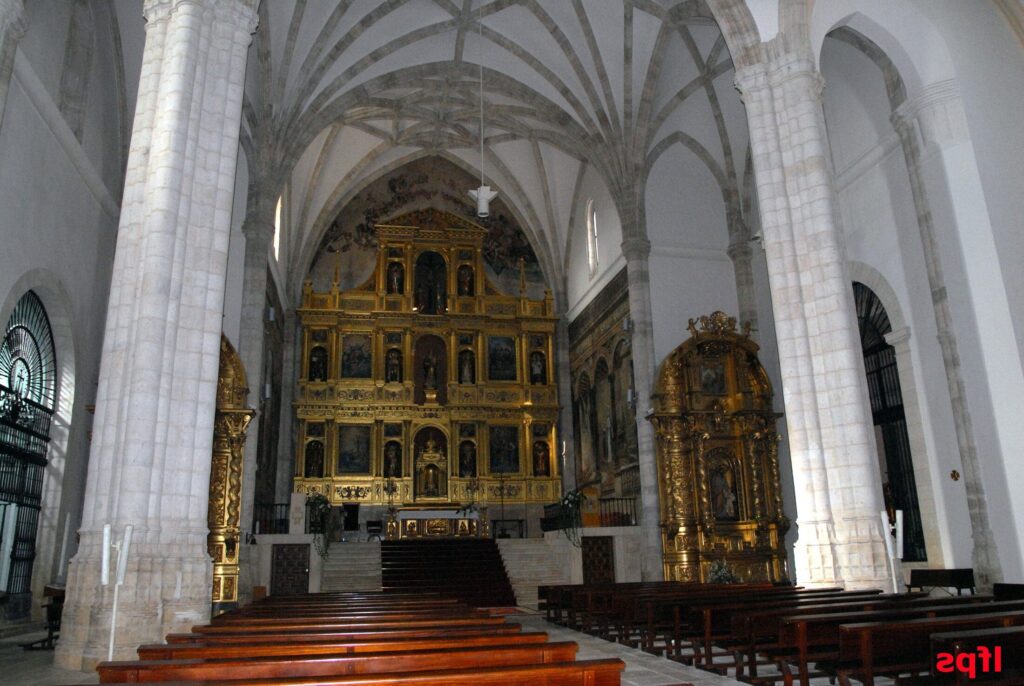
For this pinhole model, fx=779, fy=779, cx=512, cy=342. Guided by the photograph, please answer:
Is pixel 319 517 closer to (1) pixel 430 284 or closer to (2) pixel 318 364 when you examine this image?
(2) pixel 318 364

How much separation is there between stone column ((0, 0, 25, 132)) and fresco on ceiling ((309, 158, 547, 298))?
15655mm

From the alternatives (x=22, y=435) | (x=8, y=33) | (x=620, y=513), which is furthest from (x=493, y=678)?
(x=620, y=513)

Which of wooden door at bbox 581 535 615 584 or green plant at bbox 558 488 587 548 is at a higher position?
green plant at bbox 558 488 587 548

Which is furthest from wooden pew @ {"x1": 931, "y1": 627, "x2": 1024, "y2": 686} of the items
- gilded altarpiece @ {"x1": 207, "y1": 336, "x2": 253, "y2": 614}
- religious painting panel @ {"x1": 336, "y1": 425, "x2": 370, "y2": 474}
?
religious painting panel @ {"x1": 336, "y1": 425, "x2": 370, "y2": 474}

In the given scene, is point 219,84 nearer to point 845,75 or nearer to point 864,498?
point 864,498

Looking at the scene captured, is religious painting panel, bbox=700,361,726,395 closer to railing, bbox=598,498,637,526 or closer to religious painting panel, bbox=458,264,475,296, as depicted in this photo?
railing, bbox=598,498,637,526

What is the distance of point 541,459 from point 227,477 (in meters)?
12.2

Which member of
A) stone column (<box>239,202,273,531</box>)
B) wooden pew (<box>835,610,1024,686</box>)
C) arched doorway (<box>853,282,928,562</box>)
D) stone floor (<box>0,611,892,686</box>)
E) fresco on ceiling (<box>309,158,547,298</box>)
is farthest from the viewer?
fresco on ceiling (<box>309,158,547,298</box>)

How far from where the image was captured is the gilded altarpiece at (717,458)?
17.0 meters

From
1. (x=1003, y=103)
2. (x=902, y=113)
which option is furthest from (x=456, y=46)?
(x=1003, y=103)

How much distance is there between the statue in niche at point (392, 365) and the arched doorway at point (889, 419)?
45.9ft

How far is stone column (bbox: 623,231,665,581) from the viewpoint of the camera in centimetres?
1725

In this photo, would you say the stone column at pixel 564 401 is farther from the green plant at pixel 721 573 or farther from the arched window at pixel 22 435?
the arched window at pixel 22 435

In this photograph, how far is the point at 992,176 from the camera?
12148 millimetres
